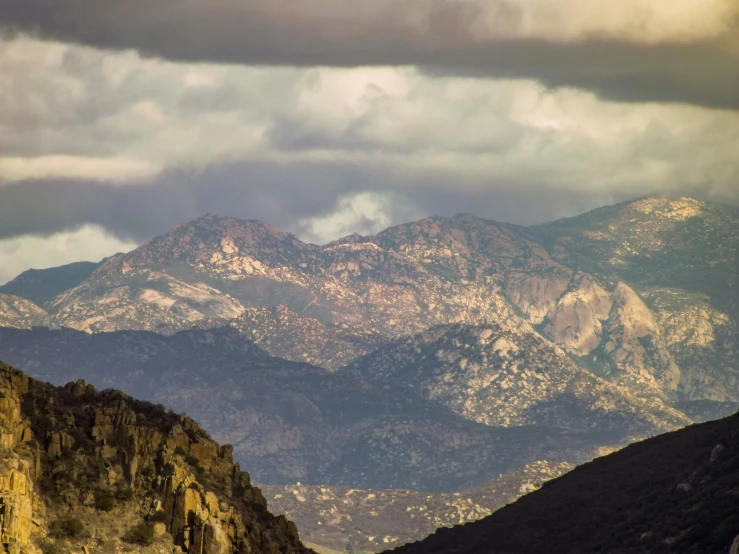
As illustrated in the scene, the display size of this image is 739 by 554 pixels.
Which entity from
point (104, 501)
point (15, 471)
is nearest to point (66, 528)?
point (104, 501)

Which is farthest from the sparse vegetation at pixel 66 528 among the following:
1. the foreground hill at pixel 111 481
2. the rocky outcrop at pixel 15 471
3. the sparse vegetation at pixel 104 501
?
the sparse vegetation at pixel 104 501

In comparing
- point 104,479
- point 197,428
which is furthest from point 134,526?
point 197,428

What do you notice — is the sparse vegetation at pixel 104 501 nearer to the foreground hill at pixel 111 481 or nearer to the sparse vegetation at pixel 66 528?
the foreground hill at pixel 111 481

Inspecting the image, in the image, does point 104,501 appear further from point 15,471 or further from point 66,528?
point 15,471

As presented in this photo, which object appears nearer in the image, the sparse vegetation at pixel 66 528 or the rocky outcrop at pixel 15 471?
the rocky outcrop at pixel 15 471

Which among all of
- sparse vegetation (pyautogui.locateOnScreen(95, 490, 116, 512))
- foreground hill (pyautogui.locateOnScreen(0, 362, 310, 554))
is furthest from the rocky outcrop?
sparse vegetation (pyautogui.locateOnScreen(95, 490, 116, 512))

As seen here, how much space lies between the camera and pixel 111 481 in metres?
143

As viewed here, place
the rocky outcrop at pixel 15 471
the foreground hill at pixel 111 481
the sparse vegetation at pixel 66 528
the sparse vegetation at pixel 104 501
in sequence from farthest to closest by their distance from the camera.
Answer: the sparse vegetation at pixel 104 501
the sparse vegetation at pixel 66 528
the foreground hill at pixel 111 481
the rocky outcrop at pixel 15 471

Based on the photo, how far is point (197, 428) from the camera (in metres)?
167

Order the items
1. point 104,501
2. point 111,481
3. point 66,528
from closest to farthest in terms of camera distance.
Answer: point 66,528
point 104,501
point 111,481

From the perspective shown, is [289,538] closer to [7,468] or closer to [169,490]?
[169,490]

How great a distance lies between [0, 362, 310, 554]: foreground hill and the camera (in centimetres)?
13038

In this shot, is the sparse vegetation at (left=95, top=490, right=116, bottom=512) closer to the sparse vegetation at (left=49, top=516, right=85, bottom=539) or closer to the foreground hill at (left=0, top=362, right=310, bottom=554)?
the foreground hill at (left=0, top=362, right=310, bottom=554)

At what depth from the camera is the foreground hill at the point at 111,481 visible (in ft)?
428
